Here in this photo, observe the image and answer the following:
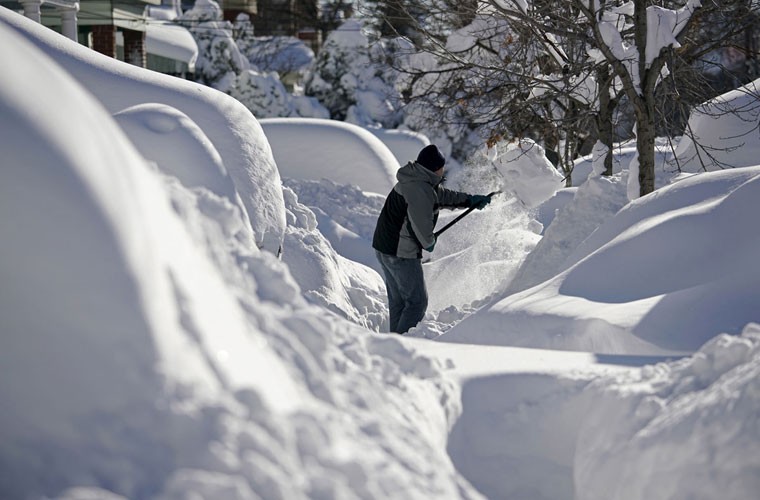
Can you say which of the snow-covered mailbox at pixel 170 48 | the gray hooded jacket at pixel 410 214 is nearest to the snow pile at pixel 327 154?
the gray hooded jacket at pixel 410 214

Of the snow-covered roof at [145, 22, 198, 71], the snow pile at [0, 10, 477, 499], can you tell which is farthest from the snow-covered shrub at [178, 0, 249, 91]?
the snow pile at [0, 10, 477, 499]

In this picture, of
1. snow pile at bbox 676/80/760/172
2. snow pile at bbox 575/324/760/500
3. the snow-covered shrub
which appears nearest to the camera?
snow pile at bbox 575/324/760/500

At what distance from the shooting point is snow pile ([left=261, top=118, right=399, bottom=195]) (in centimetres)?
1163

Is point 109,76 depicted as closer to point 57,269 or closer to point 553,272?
point 553,272

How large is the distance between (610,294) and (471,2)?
480cm

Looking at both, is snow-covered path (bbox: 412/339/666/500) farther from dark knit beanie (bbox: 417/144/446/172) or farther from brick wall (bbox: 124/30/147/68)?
brick wall (bbox: 124/30/147/68)

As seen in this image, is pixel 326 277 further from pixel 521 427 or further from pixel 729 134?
pixel 521 427

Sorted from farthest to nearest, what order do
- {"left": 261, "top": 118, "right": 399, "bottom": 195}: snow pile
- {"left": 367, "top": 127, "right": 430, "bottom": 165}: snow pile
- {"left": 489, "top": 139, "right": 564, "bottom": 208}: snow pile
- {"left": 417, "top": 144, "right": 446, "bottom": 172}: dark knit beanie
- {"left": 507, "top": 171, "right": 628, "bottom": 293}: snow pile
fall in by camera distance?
{"left": 367, "top": 127, "right": 430, "bottom": 165}: snow pile, {"left": 261, "top": 118, "right": 399, "bottom": 195}: snow pile, {"left": 489, "top": 139, "right": 564, "bottom": 208}: snow pile, {"left": 507, "top": 171, "right": 628, "bottom": 293}: snow pile, {"left": 417, "top": 144, "right": 446, "bottom": 172}: dark knit beanie

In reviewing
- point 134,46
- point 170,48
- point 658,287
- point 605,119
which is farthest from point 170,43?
point 658,287

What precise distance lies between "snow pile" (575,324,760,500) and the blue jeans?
2.95m

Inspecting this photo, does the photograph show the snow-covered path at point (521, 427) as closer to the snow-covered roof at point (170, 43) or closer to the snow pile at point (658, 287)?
the snow pile at point (658, 287)

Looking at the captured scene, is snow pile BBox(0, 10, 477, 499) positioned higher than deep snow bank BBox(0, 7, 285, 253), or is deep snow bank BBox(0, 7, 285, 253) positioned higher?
snow pile BBox(0, 10, 477, 499)

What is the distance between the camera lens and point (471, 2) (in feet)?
27.9

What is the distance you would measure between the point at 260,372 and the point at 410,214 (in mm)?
3606
